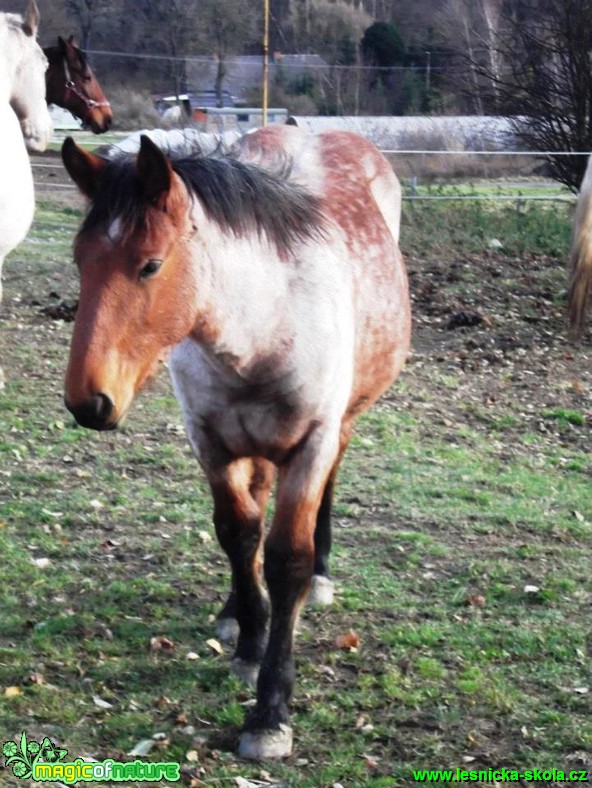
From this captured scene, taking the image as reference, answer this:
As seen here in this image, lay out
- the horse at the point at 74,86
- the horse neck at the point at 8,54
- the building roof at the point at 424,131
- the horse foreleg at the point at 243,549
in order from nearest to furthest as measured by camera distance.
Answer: the horse foreleg at the point at 243,549 < the horse neck at the point at 8,54 < the horse at the point at 74,86 < the building roof at the point at 424,131

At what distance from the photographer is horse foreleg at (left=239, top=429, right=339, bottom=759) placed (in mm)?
3264

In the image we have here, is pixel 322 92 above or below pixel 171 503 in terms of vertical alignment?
above

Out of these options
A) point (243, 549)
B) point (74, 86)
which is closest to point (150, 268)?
point (243, 549)

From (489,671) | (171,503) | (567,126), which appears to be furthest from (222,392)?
(567,126)

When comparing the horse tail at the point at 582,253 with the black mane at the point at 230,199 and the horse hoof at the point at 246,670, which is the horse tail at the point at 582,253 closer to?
the black mane at the point at 230,199

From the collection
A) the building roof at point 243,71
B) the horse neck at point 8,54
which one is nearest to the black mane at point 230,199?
the horse neck at point 8,54

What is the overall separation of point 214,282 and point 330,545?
69.2 inches

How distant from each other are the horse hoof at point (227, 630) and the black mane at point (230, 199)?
141 cm

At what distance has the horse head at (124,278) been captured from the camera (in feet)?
8.58

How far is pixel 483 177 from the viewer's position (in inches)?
680

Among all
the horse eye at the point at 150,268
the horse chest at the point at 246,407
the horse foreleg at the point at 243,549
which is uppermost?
the horse eye at the point at 150,268

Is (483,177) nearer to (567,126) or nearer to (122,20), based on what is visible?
(567,126)

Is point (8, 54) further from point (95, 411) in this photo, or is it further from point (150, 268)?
point (95, 411)

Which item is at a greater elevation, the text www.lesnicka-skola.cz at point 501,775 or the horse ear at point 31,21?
the horse ear at point 31,21
